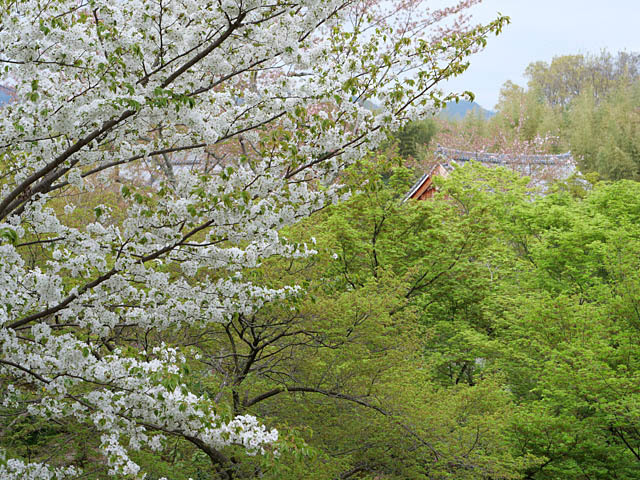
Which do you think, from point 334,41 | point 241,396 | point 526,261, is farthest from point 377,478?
point 526,261

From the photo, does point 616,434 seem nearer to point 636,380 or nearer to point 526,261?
point 636,380

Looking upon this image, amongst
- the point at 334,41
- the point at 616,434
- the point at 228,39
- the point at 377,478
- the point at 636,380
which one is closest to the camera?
the point at 228,39

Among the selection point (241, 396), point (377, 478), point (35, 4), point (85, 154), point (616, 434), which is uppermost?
point (35, 4)

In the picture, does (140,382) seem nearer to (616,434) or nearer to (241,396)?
(241,396)

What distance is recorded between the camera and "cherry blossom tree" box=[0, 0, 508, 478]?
3.47m

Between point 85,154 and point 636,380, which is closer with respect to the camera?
point 85,154

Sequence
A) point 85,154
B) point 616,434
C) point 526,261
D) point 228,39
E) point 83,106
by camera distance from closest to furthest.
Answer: point 83,106, point 85,154, point 228,39, point 616,434, point 526,261

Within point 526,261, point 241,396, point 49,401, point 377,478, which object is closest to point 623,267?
point 526,261

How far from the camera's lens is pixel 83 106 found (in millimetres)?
3328

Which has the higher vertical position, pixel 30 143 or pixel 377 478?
pixel 30 143

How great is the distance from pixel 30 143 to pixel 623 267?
8137 millimetres

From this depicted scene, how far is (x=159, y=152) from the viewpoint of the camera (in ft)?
12.8

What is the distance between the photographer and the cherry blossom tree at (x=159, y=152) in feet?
11.4

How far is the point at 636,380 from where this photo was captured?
796cm
